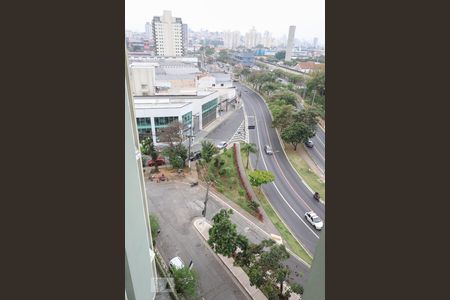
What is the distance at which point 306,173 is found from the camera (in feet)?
78.5

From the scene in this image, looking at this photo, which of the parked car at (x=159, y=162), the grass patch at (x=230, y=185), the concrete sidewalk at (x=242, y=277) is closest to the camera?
the concrete sidewalk at (x=242, y=277)

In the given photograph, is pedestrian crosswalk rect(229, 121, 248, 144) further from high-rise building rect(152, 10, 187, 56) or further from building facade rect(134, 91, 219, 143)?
high-rise building rect(152, 10, 187, 56)

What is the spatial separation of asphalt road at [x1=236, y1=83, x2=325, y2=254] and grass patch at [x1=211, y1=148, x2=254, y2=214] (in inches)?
92.2

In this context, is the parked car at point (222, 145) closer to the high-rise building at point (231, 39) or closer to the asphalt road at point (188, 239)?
the asphalt road at point (188, 239)

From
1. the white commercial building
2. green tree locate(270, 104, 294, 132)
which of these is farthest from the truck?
the white commercial building

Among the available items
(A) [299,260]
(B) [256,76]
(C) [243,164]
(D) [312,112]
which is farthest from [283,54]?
(A) [299,260]

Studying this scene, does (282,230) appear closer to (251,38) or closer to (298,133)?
(298,133)

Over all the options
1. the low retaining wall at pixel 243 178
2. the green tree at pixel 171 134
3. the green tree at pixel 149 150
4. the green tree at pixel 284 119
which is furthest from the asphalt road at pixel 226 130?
the green tree at pixel 284 119

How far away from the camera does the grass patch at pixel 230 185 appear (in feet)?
61.7

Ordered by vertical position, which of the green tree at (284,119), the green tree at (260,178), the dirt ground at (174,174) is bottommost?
the dirt ground at (174,174)

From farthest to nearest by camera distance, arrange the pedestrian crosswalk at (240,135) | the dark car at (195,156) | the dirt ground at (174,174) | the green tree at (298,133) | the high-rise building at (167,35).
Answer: the high-rise building at (167,35), the pedestrian crosswalk at (240,135), the green tree at (298,133), the dark car at (195,156), the dirt ground at (174,174)

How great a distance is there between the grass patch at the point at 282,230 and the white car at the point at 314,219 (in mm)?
2099

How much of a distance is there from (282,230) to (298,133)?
540 inches
